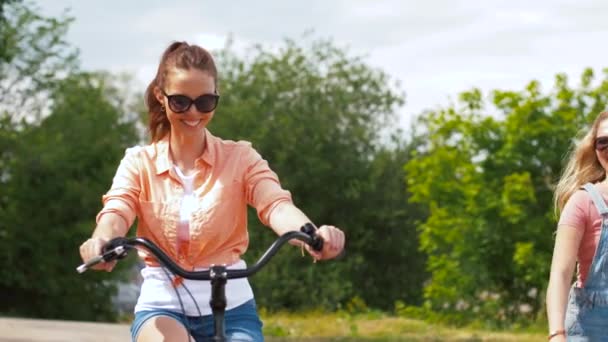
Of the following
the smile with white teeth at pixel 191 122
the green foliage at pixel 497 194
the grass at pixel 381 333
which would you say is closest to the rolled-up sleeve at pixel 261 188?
the smile with white teeth at pixel 191 122

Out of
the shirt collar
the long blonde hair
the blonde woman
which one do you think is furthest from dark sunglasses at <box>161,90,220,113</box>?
the long blonde hair

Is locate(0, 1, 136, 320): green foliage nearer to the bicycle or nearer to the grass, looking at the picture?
the grass

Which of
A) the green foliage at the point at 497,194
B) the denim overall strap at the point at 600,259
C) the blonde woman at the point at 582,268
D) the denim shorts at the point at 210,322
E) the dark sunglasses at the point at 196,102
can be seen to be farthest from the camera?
the green foliage at the point at 497,194

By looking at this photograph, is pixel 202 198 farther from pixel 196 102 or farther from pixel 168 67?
pixel 168 67

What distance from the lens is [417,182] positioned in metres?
20.7

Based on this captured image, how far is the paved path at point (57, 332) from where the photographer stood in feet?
47.6

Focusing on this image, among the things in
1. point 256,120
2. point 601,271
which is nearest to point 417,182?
point 256,120

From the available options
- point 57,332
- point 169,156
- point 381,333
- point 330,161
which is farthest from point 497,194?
point 169,156

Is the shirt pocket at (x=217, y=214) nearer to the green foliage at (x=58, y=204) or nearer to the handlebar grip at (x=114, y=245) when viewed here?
the handlebar grip at (x=114, y=245)

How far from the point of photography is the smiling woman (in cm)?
395

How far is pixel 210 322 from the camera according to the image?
155 inches

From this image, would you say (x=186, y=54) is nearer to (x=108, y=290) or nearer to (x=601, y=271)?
(x=601, y=271)

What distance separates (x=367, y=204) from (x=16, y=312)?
8622 mm

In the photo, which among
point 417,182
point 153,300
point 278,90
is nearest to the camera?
point 153,300
